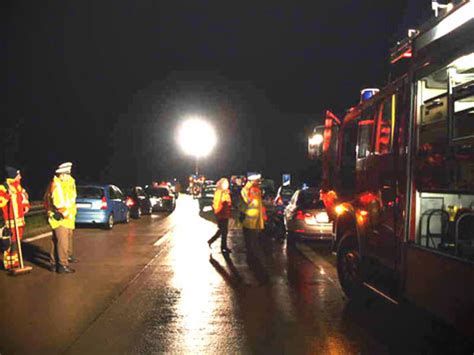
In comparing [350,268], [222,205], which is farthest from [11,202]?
[350,268]

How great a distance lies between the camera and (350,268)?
7996 mm

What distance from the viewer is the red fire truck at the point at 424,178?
16.0 ft

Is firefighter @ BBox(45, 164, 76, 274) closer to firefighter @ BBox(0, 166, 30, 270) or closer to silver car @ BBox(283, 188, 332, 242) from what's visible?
firefighter @ BBox(0, 166, 30, 270)

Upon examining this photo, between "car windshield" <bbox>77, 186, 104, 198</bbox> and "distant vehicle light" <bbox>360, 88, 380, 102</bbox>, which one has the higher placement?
"distant vehicle light" <bbox>360, 88, 380, 102</bbox>

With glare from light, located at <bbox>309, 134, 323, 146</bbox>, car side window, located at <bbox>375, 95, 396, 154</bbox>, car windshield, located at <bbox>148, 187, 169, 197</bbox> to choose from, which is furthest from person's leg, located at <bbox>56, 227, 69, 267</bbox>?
car windshield, located at <bbox>148, 187, 169, 197</bbox>

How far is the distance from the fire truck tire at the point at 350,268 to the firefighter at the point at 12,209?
211 inches

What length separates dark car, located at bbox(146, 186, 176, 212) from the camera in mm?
30438

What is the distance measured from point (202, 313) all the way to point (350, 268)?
6.99 feet

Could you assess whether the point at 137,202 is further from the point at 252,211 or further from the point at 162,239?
the point at 252,211

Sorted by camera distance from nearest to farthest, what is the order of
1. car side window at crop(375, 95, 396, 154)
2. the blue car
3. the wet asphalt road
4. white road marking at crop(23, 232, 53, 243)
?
the wet asphalt road → car side window at crop(375, 95, 396, 154) → white road marking at crop(23, 232, 53, 243) → the blue car

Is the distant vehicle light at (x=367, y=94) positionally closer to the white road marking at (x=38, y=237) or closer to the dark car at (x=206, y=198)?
the white road marking at (x=38, y=237)

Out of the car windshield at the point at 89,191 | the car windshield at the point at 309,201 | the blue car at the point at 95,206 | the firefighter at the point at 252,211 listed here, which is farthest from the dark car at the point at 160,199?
the firefighter at the point at 252,211

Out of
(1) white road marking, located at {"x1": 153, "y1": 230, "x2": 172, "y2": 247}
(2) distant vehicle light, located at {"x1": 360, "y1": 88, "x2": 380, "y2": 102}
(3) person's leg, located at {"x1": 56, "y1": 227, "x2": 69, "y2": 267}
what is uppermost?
(2) distant vehicle light, located at {"x1": 360, "y1": 88, "x2": 380, "y2": 102}

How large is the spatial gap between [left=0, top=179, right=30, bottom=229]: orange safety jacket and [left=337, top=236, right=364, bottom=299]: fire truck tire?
5.45 m
